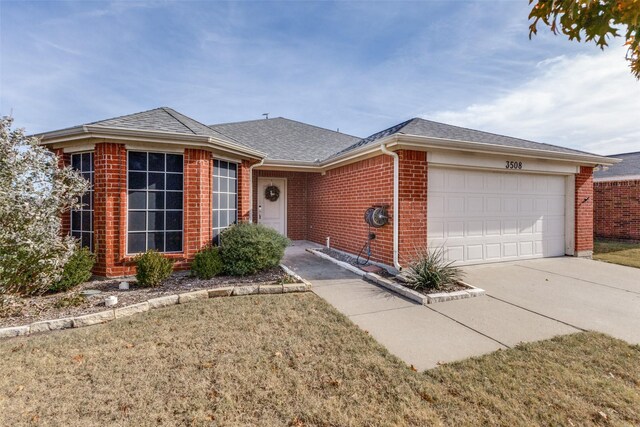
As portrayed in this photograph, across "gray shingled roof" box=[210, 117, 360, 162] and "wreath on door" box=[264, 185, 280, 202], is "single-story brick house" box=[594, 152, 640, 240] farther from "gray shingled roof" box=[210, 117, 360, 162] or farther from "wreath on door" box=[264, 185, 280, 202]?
"wreath on door" box=[264, 185, 280, 202]

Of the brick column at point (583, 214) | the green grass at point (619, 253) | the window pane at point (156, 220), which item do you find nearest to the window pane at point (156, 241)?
the window pane at point (156, 220)

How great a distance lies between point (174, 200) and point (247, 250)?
6.54ft

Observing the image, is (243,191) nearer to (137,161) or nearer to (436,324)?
(137,161)

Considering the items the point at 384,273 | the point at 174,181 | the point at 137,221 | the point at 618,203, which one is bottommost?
the point at 384,273

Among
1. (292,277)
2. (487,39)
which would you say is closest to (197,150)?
(292,277)

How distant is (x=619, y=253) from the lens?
30.5 ft

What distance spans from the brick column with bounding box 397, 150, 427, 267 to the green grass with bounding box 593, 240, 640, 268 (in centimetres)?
610

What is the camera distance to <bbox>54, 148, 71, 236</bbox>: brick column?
6.12m

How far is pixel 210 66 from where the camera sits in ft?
28.2

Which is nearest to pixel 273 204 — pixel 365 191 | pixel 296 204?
pixel 296 204

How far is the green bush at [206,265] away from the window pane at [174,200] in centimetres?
120

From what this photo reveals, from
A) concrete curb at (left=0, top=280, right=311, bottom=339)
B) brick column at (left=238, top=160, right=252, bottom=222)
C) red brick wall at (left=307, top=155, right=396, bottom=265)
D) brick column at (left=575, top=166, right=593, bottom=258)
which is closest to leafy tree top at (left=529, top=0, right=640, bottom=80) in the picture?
red brick wall at (left=307, top=155, right=396, bottom=265)

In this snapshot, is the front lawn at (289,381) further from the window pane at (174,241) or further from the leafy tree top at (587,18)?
the leafy tree top at (587,18)

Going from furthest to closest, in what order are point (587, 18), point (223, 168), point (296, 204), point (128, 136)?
point (296, 204) → point (223, 168) → point (128, 136) → point (587, 18)
